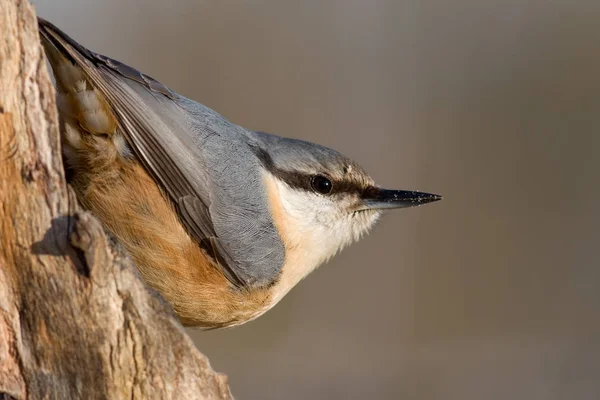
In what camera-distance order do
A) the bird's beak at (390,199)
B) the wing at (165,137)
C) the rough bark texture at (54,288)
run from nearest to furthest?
the rough bark texture at (54,288) < the wing at (165,137) < the bird's beak at (390,199)

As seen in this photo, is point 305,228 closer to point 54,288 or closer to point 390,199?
point 390,199

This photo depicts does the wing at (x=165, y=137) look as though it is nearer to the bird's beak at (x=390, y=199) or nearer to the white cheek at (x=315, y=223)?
the white cheek at (x=315, y=223)

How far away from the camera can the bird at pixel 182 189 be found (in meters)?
1.83

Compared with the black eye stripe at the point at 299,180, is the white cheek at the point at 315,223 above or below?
below

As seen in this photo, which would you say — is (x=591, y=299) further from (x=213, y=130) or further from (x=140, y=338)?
(x=140, y=338)

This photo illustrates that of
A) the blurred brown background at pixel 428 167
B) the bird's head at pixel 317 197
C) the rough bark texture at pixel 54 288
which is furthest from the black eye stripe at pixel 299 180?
the blurred brown background at pixel 428 167

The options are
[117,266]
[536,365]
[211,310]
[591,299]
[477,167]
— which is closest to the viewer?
[117,266]

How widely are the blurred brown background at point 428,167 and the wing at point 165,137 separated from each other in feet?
7.04

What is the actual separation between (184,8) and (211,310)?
11.5 feet

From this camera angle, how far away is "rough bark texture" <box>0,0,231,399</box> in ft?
→ 4.77

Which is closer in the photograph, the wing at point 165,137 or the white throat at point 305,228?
the wing at point 165,137

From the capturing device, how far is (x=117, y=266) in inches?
61.1

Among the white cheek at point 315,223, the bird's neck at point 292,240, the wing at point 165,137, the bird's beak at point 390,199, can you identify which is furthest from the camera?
the bird's beak at point 390,199

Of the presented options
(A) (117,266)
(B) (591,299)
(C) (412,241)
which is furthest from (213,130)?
(B) (591,299)
